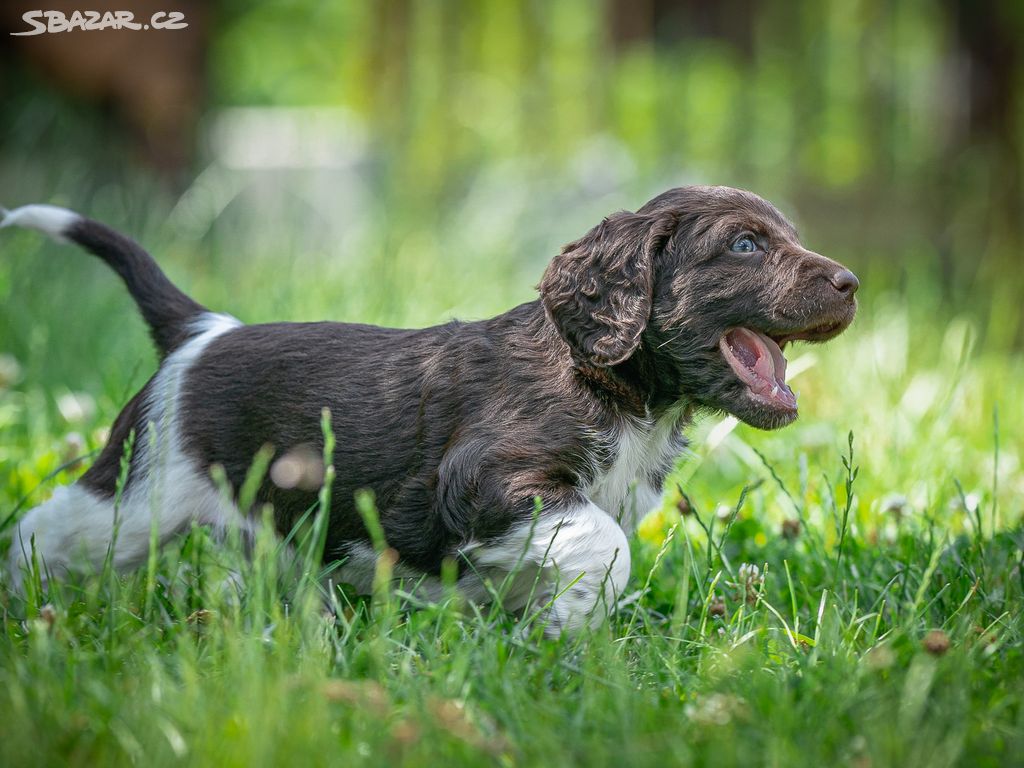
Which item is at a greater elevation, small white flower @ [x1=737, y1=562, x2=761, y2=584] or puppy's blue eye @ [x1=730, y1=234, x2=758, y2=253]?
puppy's blue eye @ [x1=730, y1=234, x2=758, y2=253]

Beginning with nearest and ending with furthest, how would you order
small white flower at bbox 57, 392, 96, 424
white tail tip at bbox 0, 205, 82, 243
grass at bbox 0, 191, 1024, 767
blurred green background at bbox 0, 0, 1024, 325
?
grass at bbox 0, 191, 1024, 767 → white tail tip at bbox 0, 205, 82, 243 → small white flower at bbox 57, 392, 96, 424 → blurred green background at bbox 0, 0, 1024, 325

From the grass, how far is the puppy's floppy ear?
19.1 inches

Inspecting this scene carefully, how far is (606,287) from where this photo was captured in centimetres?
318

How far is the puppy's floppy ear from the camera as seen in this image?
3.11 meters

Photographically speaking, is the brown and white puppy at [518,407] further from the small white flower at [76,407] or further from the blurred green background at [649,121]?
the blurred green background at [649,121]

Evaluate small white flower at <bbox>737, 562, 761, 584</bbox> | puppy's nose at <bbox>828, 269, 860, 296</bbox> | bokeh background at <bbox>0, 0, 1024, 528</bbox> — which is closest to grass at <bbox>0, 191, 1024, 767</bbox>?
small white flower at <bbox>737, 562, 761, 584</bbox>

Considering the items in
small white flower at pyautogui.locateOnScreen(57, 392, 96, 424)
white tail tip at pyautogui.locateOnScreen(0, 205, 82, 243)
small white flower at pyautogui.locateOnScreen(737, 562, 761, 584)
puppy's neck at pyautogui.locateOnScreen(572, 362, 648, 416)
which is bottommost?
small white flower at pyautogui.locateOnScreen(737, 562, 761, 584)

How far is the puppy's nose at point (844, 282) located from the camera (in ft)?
10.3

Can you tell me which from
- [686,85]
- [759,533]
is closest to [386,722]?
[759,533]

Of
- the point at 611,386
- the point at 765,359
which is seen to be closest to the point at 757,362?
the point at 765,359

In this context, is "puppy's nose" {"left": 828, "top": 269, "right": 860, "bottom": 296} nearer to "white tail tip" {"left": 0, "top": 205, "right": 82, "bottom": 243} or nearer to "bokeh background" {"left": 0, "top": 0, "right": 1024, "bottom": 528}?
"white tail tip" {"left": 0, "top": 205, "right": 82, "bottom": 243}

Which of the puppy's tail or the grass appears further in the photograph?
the puppy's tail
